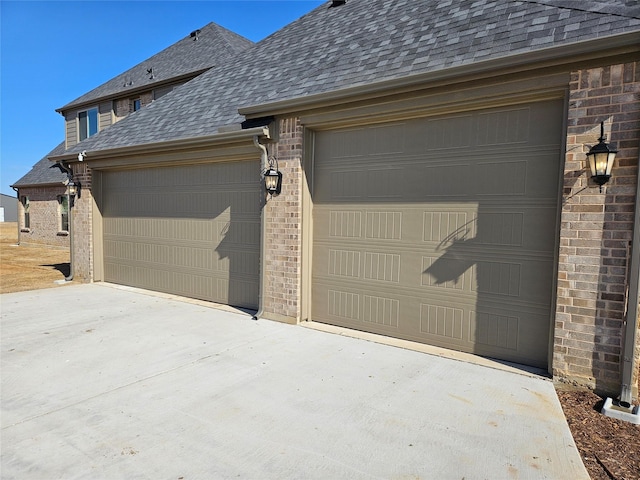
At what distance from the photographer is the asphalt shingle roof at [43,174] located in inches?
736

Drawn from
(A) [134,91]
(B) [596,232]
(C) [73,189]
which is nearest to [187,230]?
(C) [73,189]

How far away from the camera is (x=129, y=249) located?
368 inches

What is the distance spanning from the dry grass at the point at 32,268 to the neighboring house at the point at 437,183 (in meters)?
4.29

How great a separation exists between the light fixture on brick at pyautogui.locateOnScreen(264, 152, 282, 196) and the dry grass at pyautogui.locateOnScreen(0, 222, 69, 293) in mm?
6629

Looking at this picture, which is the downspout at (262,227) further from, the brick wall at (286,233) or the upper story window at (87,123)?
the upper story window at (87,123)

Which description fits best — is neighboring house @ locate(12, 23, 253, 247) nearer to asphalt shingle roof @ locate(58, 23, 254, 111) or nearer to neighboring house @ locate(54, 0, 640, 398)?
asphalt shingle roof @ locate(58, 23, 254, 111)

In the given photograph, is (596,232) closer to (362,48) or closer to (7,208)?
(362,48)

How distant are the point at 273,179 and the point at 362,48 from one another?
2511mm

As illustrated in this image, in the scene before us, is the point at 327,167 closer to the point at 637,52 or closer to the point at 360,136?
the point at 360,136

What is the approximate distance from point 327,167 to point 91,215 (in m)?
6.70

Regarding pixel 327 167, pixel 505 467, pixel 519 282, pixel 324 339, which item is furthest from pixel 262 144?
pixel 505 467

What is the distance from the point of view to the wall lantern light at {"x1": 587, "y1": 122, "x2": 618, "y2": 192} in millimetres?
3695

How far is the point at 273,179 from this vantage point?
624 centimetres

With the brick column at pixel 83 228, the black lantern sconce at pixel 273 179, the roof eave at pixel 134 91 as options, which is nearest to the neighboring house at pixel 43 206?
the roof eave at pixel 134 91
